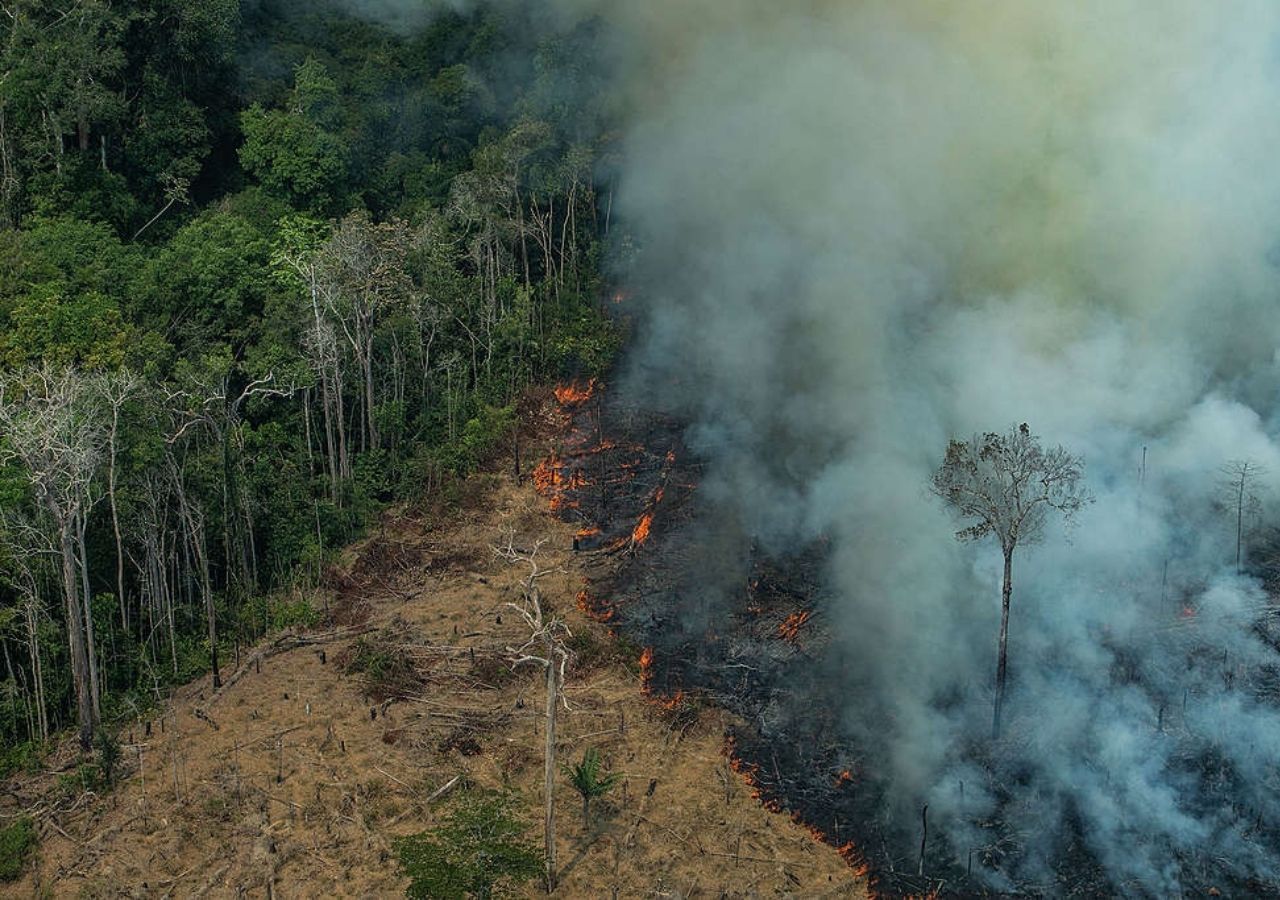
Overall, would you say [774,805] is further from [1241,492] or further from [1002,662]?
→ [1241,492]

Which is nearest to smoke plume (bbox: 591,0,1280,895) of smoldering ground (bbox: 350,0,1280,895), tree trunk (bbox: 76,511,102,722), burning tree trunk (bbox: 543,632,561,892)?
smoldering ground (bbox: 350,0,1280,895)

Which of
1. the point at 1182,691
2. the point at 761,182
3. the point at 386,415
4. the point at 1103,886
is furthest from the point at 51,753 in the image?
the point at 761,182

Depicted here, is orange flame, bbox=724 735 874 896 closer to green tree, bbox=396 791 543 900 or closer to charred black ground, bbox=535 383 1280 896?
charred black ground, bbox=535 383 1280 896

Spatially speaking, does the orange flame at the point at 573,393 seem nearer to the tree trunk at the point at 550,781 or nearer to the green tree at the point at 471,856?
the green tree at the point at 471,856

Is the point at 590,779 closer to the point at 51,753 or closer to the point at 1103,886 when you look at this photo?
the point at 1103,886

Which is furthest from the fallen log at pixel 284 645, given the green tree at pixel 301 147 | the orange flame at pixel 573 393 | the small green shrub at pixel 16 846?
the green tree at pixel 301 147

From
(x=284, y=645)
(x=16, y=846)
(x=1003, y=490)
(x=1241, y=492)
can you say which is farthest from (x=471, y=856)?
(x=1241, y=492)

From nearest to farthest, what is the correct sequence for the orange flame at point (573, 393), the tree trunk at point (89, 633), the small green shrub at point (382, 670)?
1. the tree trunk at point (89, 633)
2. the small green shrub at point (382, 670)
3. the orange flame at point (573, 393)
